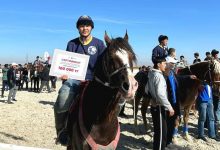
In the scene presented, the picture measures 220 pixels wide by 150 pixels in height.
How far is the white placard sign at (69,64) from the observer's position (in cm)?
541

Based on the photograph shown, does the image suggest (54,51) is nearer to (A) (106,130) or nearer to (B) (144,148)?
(A) (106,130)

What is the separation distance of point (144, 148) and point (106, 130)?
459 cm

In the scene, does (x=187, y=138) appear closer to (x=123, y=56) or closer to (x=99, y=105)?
(x=99, y=105)

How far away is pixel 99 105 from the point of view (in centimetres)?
473

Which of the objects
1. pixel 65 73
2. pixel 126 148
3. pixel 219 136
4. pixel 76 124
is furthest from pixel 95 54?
pixel 219 136

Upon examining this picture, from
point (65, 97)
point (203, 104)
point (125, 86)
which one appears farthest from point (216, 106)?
point (125, 86)

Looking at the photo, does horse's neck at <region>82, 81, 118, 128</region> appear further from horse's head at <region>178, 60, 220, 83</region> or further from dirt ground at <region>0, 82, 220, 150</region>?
horse's head at <region>178, 60, 220, 83</region>

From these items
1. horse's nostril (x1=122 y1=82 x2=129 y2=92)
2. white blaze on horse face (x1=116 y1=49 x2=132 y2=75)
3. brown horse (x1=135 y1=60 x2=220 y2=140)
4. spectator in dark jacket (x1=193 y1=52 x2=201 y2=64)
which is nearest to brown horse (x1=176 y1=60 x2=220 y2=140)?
brown horse (x1=135 y1=60 x2=220 y2=140)

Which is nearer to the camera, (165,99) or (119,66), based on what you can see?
(119,66)

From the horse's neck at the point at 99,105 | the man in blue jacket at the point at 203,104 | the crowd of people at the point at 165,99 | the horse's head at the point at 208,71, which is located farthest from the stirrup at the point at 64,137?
the horse's head at the point at 208,71

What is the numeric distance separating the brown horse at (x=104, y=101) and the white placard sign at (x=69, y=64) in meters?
0.39

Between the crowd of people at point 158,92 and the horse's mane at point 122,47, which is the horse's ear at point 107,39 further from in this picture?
the crowd of people at point 158,92

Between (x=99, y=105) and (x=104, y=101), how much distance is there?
120mm

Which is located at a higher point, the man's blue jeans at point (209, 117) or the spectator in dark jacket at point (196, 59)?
the spectator in dark jacket at point (196, 59)
